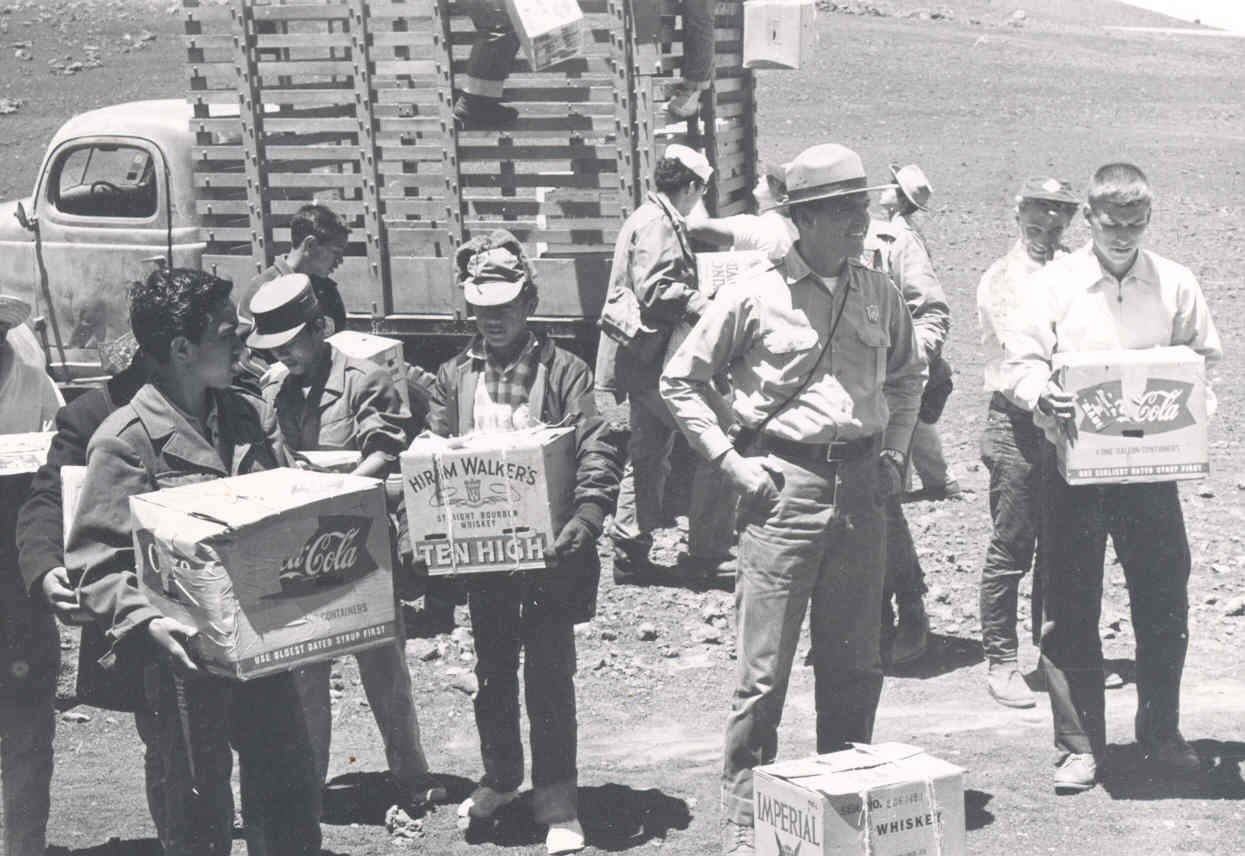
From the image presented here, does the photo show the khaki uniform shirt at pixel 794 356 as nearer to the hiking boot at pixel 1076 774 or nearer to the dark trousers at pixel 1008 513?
the hiking boot at pixel 1076 774

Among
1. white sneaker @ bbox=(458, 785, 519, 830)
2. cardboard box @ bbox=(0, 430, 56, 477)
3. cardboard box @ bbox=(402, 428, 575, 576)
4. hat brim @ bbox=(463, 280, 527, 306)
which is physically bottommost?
white sneaker @ bbox=(458, 785, 519, 830)

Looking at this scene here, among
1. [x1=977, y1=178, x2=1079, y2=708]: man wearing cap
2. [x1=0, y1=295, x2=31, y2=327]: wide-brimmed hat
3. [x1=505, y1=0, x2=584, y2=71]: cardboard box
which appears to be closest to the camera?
[x1=0, y1=295, x2=31, y2=327]: wide-brimmed hat

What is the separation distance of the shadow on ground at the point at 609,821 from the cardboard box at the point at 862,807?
1194 mm

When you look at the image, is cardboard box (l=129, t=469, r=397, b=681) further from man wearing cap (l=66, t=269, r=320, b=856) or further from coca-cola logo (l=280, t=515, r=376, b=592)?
man wearing cap (l=66, t=269, r=320, b=856)

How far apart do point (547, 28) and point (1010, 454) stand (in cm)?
321

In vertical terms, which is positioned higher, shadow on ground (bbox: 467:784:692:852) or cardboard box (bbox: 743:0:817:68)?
cardboard box (bbox: 743:0:817:68)

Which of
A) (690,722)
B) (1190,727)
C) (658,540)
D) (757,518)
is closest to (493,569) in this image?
(757,518)

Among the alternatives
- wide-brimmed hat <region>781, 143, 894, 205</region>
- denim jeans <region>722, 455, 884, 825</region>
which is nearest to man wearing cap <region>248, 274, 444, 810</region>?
denim jeans <region>722, 455, 884, 825</region>

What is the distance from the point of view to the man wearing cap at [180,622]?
4379 mm

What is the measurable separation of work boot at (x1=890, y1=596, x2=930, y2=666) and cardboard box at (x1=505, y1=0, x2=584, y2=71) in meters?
3.17

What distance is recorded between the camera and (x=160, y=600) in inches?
171

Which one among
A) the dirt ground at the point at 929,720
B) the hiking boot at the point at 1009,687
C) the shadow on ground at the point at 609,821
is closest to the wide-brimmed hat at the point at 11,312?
the dirt ground at the point at 929,720

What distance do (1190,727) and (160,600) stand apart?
408 cm

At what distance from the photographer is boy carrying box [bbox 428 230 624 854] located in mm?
5480
